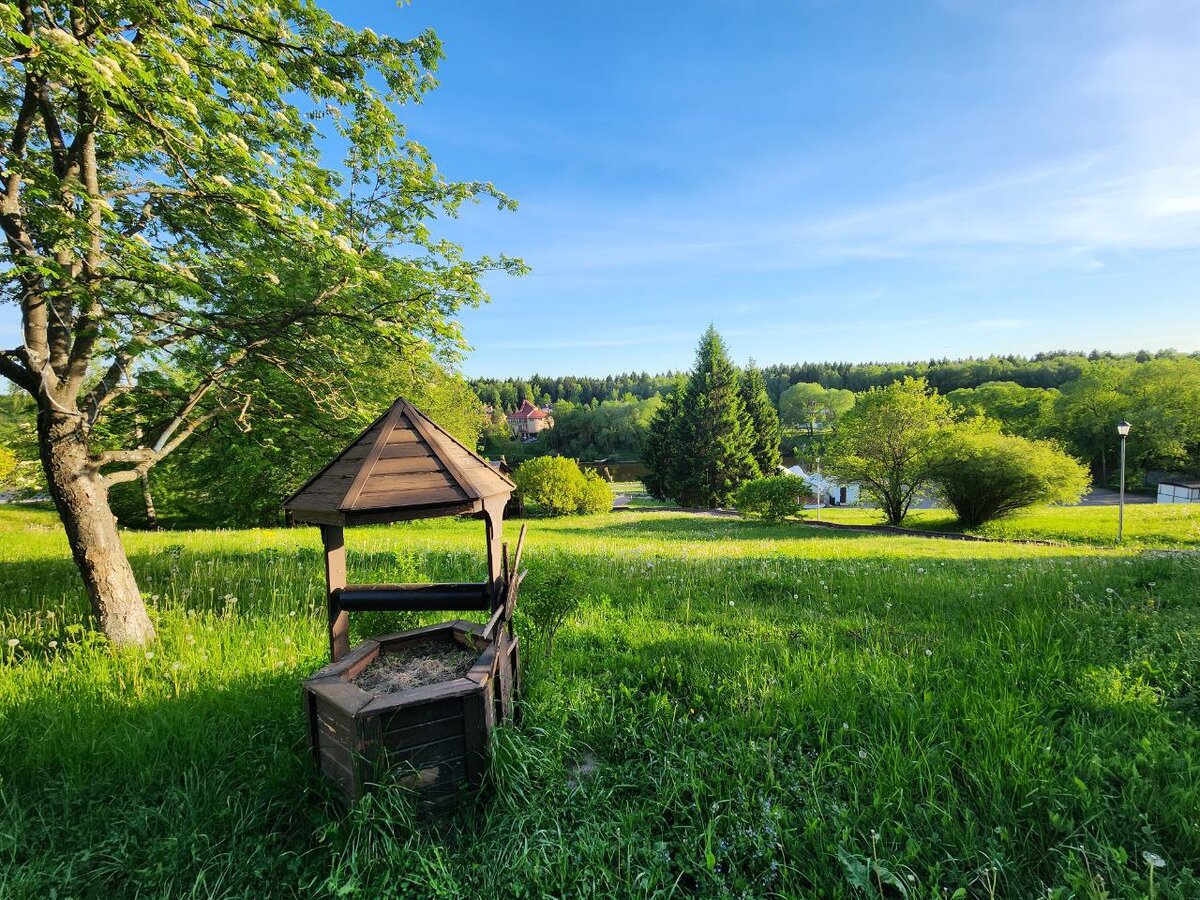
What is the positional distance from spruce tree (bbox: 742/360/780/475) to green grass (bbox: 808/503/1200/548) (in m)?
11.4

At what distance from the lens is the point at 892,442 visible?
24.9 m

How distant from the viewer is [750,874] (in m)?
2.13

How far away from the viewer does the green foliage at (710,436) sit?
33.9 m

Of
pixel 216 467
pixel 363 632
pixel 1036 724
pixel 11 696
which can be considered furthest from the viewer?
pixel 216 467

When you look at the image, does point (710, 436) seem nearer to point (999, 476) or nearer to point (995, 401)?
point (999, 476)

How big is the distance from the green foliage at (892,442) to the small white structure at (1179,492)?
2180 centimetres

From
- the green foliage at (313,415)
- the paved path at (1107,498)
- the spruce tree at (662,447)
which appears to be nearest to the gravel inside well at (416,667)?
the green foliage at (313,415)

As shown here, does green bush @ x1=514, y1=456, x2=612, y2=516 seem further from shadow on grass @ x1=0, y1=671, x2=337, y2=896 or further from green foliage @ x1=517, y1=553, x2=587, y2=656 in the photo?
shadow on grass @ x1=0, y1=671, x2=337, y2=896

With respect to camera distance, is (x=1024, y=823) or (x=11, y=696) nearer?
(x=1024, y=823)

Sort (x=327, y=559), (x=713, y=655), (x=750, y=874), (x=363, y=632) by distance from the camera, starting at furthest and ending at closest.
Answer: (x=713, y=655) < (x=363, y=632) < (x=327, y=559) < (x=750, y=874)

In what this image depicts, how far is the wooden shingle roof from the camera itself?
265cm

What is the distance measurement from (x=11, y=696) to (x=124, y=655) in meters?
0.69

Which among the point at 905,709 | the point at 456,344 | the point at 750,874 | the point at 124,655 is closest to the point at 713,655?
the point at 905,709

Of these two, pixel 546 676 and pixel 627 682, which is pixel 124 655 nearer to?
pixel 546 676
